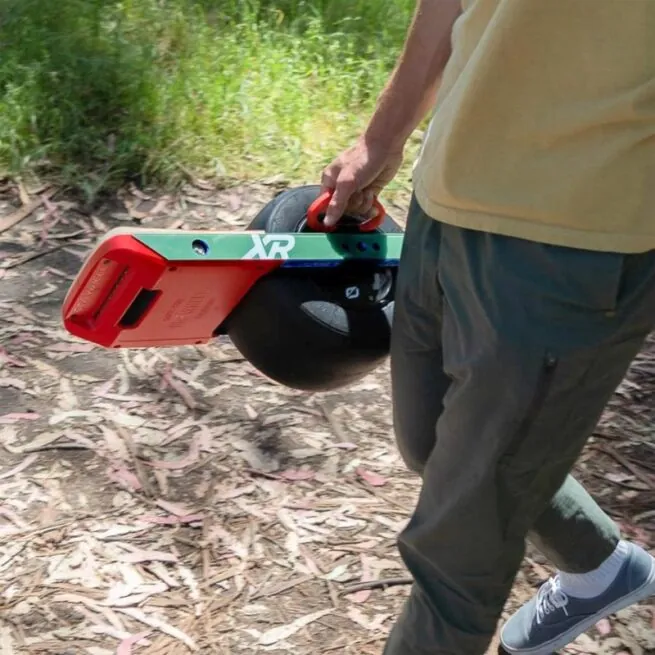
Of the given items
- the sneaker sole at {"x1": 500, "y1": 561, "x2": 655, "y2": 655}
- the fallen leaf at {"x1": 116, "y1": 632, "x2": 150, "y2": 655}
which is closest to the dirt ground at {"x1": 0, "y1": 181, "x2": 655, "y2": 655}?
the fallen leaf at {"x1": 116, "y1": 632, "x2": 150, "y2": 655}

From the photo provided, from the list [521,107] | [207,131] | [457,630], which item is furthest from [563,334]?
[207,131]

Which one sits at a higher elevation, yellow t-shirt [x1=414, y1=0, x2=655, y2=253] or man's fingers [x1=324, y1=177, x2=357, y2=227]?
yellow t-shirt [x1=414, y1=0, x2=655, y2=253]

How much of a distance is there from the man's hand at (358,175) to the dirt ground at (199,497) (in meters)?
0.89

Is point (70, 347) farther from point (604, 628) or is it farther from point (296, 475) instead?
point (604, 628)

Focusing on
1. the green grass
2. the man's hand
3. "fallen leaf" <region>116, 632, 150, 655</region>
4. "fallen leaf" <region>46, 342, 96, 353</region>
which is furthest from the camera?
the green grass

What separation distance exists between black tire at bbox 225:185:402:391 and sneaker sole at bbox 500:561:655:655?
2.19 ft

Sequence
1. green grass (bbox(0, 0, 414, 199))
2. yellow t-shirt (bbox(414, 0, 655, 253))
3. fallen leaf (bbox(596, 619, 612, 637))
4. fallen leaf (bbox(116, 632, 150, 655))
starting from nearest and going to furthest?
1. yellow t-shirt (bbox(414, 0, 655, 253))
2. fallen leaf (bbox(116, 632, 150, 655))
3. fallen leaf (bbox(596, 619, 612, 637))
4. green grass (bbox(0, 0, 414, 199))

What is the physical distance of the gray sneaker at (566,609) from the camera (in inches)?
77.7

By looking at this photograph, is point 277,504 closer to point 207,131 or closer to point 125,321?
point 125,321

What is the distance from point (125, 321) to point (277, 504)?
901 mm

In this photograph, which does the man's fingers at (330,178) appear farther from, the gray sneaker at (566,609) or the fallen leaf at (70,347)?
the fallen leaf at (70,347)

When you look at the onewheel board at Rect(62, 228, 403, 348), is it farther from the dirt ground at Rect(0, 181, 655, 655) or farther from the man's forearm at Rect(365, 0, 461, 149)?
the dirt ground at Rect(0, 181, 655, 655)

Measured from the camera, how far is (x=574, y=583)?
1982 mm

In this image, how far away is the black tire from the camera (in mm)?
1881
